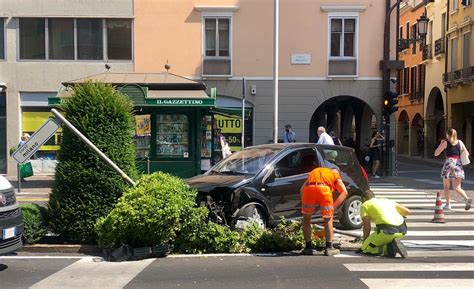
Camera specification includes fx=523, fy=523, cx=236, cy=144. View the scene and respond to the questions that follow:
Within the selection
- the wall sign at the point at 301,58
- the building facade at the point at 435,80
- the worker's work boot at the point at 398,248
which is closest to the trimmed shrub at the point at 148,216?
the worker's work boot at the point at 398,248

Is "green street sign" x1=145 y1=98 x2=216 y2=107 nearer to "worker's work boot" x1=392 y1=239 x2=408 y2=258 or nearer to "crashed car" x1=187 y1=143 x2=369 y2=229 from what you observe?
"crashed car" x1=187 y1=143 x2=369 y2=229

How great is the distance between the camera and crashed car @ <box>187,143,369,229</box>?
8.27m

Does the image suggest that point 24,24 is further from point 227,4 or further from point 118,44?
point 227,4

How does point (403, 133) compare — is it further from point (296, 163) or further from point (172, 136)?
point (296, 163)

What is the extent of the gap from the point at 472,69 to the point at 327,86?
14.0 meters

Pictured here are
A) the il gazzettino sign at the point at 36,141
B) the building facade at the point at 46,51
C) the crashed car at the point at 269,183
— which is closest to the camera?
the il gazzettino sign at the point at 36,141

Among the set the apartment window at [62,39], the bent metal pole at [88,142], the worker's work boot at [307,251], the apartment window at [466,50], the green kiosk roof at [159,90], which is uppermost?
the apartment window at [466,50]

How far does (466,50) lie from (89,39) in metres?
23.2

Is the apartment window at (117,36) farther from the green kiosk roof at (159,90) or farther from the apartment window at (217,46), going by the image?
the green kiosk roof at (159,90)

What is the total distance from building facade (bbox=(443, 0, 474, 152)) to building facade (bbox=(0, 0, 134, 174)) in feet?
69.8

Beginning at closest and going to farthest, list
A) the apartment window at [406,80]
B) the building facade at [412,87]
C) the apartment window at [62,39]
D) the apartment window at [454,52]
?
the apartment window at [62,39] → the apartment window at [454,52] → the building facade at [412,87] → the apartment window at [406,80]

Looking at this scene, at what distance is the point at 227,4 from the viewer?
2189cm

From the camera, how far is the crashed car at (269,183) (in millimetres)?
8266

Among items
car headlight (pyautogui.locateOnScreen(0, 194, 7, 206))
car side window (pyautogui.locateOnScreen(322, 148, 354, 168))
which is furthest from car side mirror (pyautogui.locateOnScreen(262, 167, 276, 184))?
car headlight (pyautogui.locateOnScreen(0, 194, 7, 206))
